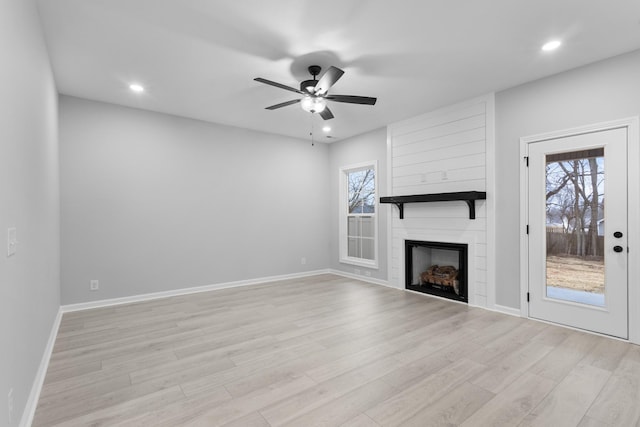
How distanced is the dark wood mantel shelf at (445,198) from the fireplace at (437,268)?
0.60 metres

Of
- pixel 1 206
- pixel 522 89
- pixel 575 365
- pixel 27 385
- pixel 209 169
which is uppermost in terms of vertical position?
pixel 522 89

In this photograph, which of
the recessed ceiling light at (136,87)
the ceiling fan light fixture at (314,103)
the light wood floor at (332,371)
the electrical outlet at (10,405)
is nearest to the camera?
the electrical outlet at (10,405)

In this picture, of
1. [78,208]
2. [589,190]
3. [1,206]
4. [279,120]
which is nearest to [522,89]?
[589,190]

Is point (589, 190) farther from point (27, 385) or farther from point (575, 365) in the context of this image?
point (27, 385)

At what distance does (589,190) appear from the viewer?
Result: 332 cm

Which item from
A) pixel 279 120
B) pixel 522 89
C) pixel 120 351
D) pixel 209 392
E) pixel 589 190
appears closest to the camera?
pixel 209 392

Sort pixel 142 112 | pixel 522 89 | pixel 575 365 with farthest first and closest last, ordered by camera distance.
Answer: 1. pixel 142 112
2. pixel 522 89
3. pixel 575 365

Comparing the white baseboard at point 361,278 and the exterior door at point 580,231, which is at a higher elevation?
the exterior door at point 580,231

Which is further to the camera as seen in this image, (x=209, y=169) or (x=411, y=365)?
(x=209, y=169)

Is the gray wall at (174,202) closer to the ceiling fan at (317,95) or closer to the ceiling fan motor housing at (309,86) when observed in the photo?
the ceiling fan at (317,95)

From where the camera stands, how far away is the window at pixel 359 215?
603cm

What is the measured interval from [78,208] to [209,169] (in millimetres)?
1908

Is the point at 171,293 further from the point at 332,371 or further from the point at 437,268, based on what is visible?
the point at 437,268

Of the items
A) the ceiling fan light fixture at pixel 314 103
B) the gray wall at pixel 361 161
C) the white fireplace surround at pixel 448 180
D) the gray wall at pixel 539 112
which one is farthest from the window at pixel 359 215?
the ceiling fan light fixture at pixel 314 103
